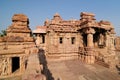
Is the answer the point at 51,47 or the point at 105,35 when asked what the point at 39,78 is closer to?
the point at 51,47

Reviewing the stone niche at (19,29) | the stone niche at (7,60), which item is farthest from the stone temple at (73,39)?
the stone niche at (7,60)

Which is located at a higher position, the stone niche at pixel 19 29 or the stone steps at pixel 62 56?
the stone niche at pixel 19 29

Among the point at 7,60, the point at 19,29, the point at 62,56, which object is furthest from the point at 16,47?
the point at 62,56

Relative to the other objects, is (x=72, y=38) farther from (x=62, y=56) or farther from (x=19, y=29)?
(x=19, y=29)

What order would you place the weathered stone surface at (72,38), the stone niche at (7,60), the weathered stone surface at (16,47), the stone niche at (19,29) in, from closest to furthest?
the stone niche at (7,60) < the weathered stone surface at (16,47) < the stone niche at (19,29) < the weathered stone surface at (72,38)

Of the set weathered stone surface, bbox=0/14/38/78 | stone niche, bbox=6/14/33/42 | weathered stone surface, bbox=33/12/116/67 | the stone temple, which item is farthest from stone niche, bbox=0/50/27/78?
weathered stone surface, bbox=33/12/116/67

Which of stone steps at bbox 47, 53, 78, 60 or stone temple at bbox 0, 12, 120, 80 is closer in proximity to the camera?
stone temple at bbox 0, 12, 120, 80

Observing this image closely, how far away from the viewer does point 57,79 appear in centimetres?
864

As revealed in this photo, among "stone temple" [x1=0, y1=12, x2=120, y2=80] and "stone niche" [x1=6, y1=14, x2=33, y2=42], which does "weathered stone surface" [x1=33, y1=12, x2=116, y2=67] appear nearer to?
"stone temple" [x1=0, y1=12, x2=120, y2=80]

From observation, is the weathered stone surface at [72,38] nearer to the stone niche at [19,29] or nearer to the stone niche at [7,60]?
the stone niche at [19,29]

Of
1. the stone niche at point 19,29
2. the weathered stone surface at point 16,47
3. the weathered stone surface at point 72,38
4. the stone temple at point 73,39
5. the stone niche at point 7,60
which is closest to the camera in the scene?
the stone niche at point 7,60

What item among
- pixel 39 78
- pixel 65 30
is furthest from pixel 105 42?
pixel 39 78

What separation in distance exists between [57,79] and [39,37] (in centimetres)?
1120

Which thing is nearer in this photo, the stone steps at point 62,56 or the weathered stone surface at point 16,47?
the weathered stone surface at point 16,47
